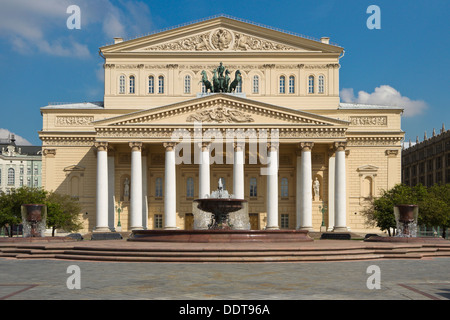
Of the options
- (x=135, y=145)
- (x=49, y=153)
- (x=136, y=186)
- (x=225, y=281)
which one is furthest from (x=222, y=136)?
(x=225, y=281)

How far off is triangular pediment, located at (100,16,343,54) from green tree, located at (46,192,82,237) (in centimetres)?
1763

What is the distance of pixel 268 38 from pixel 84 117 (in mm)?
21757

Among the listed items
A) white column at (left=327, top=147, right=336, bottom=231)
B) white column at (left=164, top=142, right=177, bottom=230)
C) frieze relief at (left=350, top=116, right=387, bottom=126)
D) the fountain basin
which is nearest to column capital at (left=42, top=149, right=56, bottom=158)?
white column at (left=164, top=142, right=177, bottom=230)

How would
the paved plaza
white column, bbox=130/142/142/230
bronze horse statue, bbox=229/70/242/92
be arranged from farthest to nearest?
bronze horse statue, bbox=229/70/242/92, white column, bbox=130/142/142/230, the paved plaza

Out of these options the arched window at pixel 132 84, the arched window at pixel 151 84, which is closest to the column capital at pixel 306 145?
the arched window at pixel 151 84

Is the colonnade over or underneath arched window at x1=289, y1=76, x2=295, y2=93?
underneath

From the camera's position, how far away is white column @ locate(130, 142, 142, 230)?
58.8 metres

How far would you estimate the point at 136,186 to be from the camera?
59156mm

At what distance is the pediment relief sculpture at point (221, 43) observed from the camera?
225 feet

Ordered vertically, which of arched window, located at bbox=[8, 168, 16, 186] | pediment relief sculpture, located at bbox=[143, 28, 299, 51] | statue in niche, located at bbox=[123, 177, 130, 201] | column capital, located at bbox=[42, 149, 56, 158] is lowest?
statue in niche, located at bbox=[123, 177, 130, 201]

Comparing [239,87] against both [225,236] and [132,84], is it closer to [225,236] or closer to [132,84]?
[132,84]

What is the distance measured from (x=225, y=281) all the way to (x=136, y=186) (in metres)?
43.1

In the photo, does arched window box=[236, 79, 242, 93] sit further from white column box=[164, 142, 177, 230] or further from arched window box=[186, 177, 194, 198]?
white column box=[164, 142, 177, 230]

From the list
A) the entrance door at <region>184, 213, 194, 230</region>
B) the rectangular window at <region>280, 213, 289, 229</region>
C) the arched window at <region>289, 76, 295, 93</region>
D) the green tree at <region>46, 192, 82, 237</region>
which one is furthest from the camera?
the arched window at <region>289, 76, 295, 93</region>
